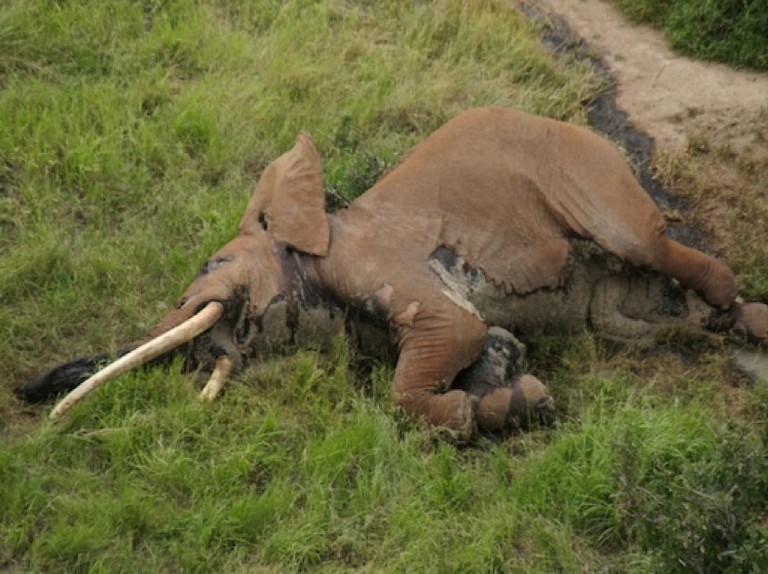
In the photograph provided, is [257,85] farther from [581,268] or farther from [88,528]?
[88,528]

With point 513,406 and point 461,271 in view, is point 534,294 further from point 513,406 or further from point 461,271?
point 513,406

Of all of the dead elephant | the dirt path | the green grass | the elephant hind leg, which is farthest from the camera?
the green grass

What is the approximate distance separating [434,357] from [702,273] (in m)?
1.61

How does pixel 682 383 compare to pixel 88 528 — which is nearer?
pixel 88 528

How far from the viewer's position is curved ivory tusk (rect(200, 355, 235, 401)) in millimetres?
6293

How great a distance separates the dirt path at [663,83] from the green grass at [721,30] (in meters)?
0.09

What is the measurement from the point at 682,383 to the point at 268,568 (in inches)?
96.9

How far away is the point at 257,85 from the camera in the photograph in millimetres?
8711

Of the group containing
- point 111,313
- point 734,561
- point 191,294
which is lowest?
point 111,313

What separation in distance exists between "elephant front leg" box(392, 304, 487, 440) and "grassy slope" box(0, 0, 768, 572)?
0.11m

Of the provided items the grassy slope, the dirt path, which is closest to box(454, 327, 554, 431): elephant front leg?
the grassy slope

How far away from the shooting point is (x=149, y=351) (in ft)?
20.2

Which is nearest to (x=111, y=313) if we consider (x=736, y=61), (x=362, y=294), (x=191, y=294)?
(x=191, y=294)

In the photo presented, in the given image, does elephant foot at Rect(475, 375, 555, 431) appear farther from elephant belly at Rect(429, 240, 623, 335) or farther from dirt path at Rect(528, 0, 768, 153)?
dirt path at Rect(528, 0, 768, 153)
